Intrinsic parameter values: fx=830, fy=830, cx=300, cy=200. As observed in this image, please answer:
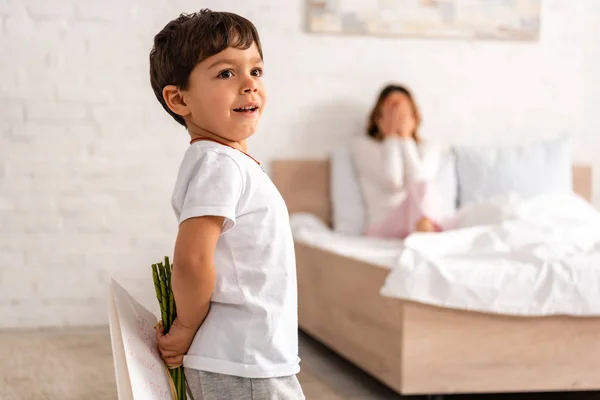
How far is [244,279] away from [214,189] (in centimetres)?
13

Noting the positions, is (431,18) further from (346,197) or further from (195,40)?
(195,40)

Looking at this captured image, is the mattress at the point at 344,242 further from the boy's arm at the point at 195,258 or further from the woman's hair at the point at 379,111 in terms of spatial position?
the boy's arm at the point at 195,258

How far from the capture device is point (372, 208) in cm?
350

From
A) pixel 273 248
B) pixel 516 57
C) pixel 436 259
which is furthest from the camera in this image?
pixel 516 57

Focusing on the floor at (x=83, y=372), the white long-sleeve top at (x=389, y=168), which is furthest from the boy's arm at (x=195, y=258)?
the white long-sleeve top at (x=389, y=168)

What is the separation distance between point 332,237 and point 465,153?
80 centimetres

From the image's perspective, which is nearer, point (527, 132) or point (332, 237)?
point (332, 237)

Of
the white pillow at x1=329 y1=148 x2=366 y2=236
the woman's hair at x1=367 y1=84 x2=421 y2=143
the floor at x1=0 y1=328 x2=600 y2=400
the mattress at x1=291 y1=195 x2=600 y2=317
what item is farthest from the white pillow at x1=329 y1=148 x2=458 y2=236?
the mattress at x1=291 y1=195 x2=600 y2=317

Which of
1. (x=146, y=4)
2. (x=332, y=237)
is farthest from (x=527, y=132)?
(x=146, y=4)

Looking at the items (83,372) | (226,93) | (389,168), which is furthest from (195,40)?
(389,168)

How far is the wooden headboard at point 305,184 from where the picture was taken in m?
3.65

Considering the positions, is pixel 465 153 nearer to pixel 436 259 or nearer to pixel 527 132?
pixel 527 132

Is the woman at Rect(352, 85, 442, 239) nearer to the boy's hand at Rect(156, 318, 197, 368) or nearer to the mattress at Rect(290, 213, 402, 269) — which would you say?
the mattress at Rect(290, 213, 402, 269)

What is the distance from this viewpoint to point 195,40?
3.76 ft
